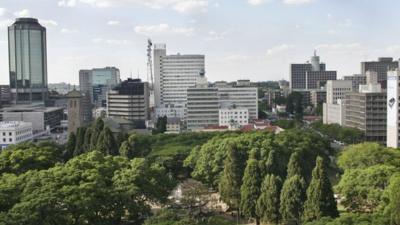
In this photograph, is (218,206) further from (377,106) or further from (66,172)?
(377,106)

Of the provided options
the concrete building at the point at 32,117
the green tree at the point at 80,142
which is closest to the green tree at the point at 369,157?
the green tree at the point at 80,142

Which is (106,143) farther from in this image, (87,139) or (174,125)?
(174,125)

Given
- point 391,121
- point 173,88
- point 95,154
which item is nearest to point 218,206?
point 95,154

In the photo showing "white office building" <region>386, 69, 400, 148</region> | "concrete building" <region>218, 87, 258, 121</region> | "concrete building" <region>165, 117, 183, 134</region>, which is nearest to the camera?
"white office building" <region>386, 69, 400, 148</region>

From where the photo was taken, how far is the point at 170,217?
82.0 ft

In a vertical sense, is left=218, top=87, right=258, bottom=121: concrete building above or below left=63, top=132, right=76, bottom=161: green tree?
above

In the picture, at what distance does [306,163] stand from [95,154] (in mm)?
18493

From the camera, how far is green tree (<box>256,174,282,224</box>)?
32438mm

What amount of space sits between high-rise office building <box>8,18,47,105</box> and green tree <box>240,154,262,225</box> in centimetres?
11392

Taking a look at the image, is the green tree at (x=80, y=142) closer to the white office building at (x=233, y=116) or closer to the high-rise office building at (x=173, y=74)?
the white office building at (x=233, y=116)

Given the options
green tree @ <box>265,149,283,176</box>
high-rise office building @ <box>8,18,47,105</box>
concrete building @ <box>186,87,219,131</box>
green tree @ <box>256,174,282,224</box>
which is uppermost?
high-rise office building @ <box>8,18,47,105</box>

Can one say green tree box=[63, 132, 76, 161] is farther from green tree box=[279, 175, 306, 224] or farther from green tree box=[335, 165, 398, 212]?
green tree box=[335, 165, 398, 212]

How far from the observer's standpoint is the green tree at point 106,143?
53.2 metres

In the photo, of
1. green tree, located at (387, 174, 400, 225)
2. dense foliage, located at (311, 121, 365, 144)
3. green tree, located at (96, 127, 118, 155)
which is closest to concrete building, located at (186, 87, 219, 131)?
dense foliage, located at (311, 121, 365, 144)
